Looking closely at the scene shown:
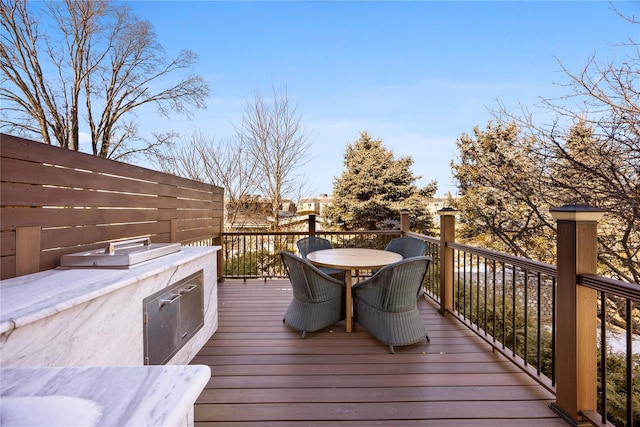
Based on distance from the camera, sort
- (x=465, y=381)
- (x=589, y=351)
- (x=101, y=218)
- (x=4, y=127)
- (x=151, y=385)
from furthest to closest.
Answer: (x=4, y=127), (x=101, y=218), (x=465, y=381), (x=589, y=351), (x=151, y=385)

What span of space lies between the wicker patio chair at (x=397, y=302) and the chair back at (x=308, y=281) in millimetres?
471

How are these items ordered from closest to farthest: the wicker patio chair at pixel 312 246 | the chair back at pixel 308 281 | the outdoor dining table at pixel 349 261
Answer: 1. the chair back at pixel 308 281
2. the outdoor dining table at pixel 349 261
3. the wicker patio chair at pixel 312 246

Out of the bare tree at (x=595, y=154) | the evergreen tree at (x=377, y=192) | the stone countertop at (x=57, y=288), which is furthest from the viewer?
the evergreen tree at (x=377, y=192)

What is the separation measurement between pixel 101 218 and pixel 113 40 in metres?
11.0

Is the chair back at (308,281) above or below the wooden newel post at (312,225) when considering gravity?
below

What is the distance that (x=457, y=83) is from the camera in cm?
846

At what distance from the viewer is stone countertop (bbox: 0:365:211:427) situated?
603 millimetres

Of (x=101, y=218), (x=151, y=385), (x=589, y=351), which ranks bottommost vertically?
(x=589, y=351)

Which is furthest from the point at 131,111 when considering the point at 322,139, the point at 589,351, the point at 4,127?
the point at 589,351

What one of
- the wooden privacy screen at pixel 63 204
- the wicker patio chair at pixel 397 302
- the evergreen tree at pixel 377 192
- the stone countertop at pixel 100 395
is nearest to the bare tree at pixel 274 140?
the evergreen tree at pixel 377 192

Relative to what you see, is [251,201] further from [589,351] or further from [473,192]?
[589,351]

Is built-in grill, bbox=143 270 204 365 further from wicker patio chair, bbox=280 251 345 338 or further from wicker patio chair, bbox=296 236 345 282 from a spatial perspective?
wicker patio chair, bbox=296 236 345 282

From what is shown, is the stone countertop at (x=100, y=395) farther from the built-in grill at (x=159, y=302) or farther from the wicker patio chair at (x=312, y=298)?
the wicker patio chair at (x=312, y=298)

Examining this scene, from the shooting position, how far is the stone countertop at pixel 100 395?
0.60m
